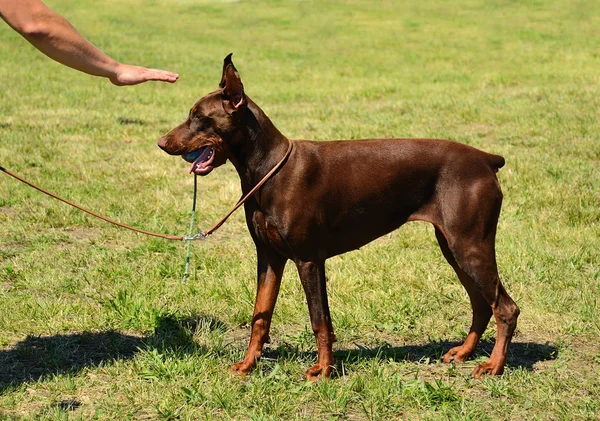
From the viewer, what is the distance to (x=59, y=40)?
4336 mm

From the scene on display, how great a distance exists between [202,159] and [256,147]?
0.32m

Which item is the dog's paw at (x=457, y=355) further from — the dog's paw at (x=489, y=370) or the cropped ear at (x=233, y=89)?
the cropped ear at (x=233, y=89)

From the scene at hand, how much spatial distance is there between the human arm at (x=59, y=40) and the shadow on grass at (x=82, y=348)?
172cm

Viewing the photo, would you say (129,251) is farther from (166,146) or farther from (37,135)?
(37,135)

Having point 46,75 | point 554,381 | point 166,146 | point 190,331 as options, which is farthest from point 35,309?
point 46,75

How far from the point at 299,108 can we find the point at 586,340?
10138 millimetres

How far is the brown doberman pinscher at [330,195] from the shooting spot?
15.4ft

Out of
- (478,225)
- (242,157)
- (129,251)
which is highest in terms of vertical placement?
(242,157)

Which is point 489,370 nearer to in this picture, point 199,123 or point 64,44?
point 199,123

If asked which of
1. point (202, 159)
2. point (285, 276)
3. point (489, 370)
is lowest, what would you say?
point (285, 276)

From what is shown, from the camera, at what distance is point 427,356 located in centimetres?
532


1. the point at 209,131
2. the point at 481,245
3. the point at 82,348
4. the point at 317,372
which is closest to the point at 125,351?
the point at 82,348

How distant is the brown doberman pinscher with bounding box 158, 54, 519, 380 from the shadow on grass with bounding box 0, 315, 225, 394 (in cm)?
72

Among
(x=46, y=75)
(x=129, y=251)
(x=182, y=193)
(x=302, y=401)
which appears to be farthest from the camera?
(x=46, y=75)
